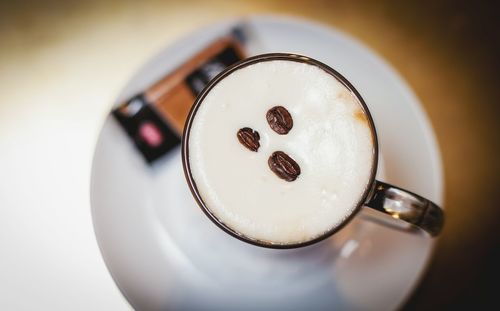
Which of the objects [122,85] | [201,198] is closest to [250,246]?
[201,198]

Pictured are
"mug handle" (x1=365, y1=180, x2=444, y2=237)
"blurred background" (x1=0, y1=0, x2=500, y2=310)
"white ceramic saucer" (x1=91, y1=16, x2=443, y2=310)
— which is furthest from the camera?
"blurred background" (x1=0, y1=0, x2=500, y2=310)

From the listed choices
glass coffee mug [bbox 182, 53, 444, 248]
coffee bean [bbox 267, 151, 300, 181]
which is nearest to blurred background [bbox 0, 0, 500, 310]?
glass coffee mug [bbox 182, 53, 444, 248]

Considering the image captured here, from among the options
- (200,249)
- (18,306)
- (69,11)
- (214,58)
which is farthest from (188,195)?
(69,11)

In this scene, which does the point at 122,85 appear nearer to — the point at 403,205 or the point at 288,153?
the point at 288,153

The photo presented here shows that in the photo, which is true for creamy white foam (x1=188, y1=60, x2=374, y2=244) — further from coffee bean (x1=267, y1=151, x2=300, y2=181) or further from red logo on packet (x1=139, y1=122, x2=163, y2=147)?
red logo on packet (x1=139, y1=122, x2=163, y2=147)

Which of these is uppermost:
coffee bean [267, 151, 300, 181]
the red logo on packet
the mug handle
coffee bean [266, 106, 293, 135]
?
the red logo on packet

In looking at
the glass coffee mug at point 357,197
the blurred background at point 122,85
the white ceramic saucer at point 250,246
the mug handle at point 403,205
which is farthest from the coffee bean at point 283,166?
the blurred background at point 122,85

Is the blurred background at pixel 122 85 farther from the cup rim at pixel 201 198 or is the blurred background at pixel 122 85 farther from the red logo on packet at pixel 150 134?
the cup rim at pixel 201 198
